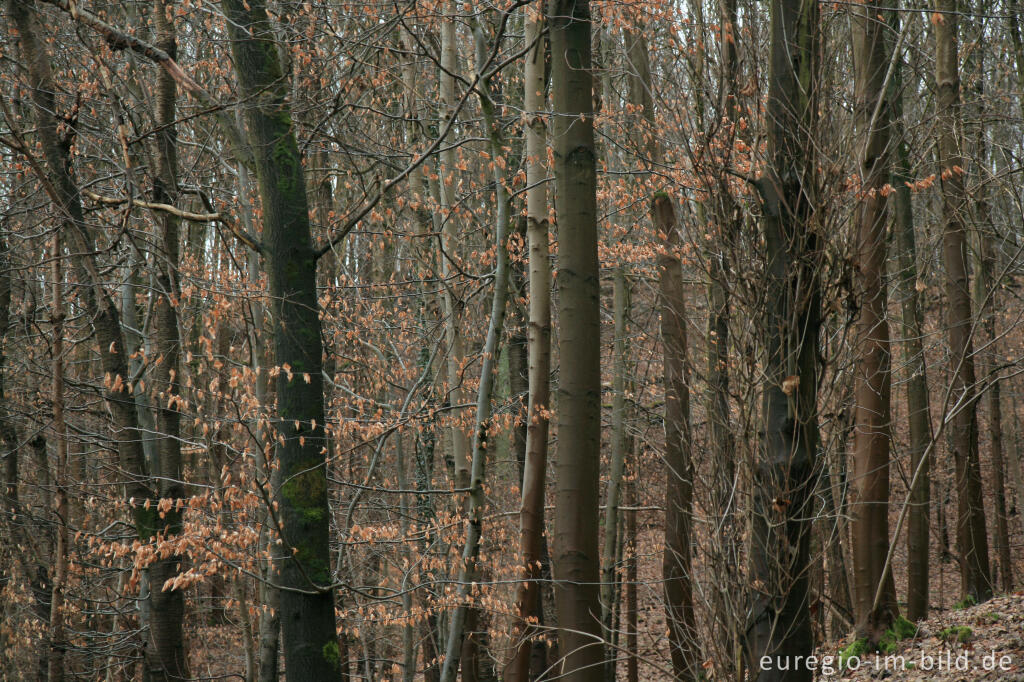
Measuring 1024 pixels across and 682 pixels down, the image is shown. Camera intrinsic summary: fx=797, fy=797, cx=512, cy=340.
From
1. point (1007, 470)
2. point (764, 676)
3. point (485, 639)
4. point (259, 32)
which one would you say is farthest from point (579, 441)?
point (1007, 470)

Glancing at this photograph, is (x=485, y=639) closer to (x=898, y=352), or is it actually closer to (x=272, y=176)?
(x=272, y=176)

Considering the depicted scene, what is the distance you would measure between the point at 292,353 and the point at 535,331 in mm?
3076

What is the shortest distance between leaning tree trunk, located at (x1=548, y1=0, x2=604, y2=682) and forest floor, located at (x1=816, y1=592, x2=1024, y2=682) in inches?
148

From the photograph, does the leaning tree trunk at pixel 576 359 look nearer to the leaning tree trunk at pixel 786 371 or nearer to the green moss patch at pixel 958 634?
the leaning tree trunk at pixel 786 371

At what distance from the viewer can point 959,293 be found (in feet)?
36.2

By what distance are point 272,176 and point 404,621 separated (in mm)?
5796

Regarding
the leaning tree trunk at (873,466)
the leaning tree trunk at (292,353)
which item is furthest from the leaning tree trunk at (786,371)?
the leaning tree trunk at (873,466)

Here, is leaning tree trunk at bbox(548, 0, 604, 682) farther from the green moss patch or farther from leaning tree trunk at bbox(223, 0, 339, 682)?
the green moss patch

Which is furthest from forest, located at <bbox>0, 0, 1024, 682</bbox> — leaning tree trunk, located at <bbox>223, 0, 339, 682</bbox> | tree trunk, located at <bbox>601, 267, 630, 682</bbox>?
tree trunk, located at <bbox>601, 267, 630, 682</bbox>

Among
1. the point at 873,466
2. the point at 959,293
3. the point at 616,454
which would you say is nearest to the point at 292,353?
the point at 873,466

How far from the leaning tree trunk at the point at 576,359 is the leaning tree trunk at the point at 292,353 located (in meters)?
1.85

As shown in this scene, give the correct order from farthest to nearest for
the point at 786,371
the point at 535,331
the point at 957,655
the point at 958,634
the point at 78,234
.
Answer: the point at 958,634 → the point at 957,655 → the point at 535,331 → the point at 78,234 → the point at 786,371

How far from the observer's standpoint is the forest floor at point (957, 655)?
303 inches

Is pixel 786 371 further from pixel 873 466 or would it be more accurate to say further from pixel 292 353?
pixel 873 466
